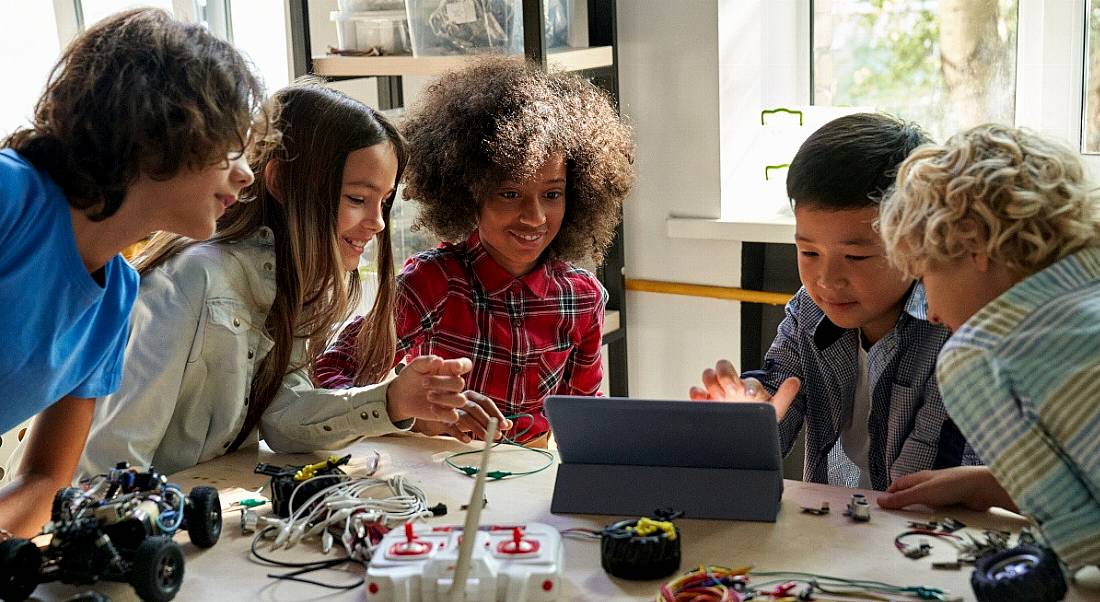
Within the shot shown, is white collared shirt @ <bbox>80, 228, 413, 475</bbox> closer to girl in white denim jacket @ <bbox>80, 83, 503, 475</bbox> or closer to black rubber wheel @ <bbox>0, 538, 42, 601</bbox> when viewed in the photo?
girl in white denim jacket @ <bbox>80, 83, 503, 475</bbox>

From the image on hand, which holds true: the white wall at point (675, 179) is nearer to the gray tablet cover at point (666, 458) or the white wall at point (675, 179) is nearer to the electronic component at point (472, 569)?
the gray tablet cover at point (666, 458)

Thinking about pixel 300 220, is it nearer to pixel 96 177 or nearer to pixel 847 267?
pixel 96 177

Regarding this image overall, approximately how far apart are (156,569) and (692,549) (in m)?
0.48

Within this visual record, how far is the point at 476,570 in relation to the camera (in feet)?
3.11

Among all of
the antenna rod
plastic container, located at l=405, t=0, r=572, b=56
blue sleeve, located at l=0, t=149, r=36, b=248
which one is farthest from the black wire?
plastic container, located at l=405, t=0, r=572, b=56

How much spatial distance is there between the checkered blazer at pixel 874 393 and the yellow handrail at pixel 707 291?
0.81 m

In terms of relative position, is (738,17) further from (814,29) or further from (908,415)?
(908,415)

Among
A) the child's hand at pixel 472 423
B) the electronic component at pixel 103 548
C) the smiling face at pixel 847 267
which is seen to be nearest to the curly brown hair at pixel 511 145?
the child's hand at pixel 472 423

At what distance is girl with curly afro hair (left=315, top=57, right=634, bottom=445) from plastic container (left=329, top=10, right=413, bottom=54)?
327mm

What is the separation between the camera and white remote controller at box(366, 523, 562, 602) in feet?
3.10

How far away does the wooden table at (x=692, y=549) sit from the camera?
1.00m

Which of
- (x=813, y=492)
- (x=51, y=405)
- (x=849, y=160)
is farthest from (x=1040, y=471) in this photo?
(x=51, y=405)

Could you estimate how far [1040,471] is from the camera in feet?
2.98

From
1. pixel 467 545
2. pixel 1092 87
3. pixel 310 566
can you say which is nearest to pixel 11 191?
pixel 310 566
